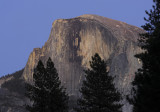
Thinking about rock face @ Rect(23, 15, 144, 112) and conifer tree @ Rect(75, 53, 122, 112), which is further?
rock face @ Rect(23, 15, 144, 112)

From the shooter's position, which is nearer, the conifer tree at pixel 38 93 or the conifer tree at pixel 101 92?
the conifer tree at pixel 101 92

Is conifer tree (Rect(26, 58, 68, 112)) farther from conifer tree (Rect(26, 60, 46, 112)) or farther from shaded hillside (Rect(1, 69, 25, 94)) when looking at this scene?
shaded hillside (Rect(1, 69, 25, 94))

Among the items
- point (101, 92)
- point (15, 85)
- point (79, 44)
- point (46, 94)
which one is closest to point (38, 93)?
point (46, 94)

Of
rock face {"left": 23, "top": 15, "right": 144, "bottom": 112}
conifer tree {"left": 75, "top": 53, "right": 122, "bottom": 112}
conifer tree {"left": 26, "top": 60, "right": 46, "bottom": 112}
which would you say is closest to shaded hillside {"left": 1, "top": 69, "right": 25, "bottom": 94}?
rock face {"left": 23, "top": 15, "right": 144, "bottom": 112}

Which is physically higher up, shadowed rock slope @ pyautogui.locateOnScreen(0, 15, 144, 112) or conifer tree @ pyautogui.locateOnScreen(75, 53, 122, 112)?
shadowed rock slope @ pyautogui.locateOnScreen(0, 15, 144, 112)

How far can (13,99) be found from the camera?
150 metres

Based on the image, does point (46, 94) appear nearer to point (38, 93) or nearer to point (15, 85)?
point (38, 93)

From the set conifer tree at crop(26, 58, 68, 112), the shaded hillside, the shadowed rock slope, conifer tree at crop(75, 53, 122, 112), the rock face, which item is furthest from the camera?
the shaded hillside

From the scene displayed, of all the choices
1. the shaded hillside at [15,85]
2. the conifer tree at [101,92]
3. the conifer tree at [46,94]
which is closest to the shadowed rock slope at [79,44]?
the shaded hillside at [15,85]

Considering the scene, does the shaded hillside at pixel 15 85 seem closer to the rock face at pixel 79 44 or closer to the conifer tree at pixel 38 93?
the rock face at pixel 79 44

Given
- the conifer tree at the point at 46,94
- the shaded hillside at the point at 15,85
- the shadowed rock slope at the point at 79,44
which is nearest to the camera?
the conifer tree at the point at 46,94

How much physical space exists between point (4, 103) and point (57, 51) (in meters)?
27.8

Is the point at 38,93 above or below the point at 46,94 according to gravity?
above

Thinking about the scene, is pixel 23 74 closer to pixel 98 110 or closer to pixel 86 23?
pixel 86 23
